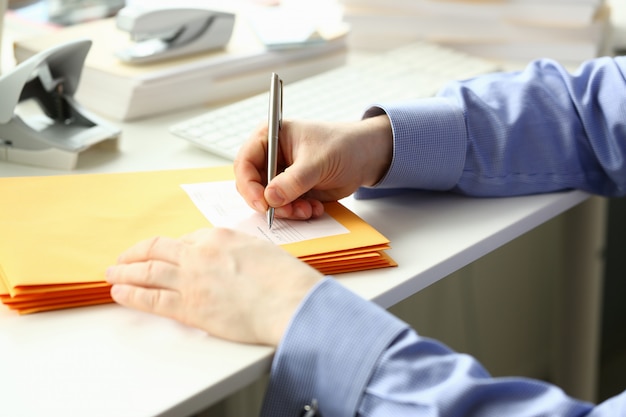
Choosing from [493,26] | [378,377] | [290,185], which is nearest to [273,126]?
[290,185]

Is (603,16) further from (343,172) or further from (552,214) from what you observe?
(343,172)

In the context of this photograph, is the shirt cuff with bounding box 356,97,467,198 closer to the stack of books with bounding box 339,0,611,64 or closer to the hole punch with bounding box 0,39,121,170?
the hole punch with bounding box 0,39,121,170

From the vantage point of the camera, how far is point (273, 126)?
2.82ft

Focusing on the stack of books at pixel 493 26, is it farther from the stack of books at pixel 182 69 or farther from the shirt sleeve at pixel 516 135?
the shirt sleeve at pixel 516 135

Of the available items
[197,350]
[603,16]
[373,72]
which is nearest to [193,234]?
[197,350]

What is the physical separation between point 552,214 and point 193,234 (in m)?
0.43

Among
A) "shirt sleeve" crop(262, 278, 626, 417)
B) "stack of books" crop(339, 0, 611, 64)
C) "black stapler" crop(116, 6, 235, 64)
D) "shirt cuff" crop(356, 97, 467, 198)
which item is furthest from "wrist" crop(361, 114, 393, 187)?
"stack of books" crop(339, 0, 611, 64)

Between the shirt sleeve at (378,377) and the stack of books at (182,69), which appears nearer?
the shirt sleeve at (378,377)

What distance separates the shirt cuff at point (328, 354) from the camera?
66cm

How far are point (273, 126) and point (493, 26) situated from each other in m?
0.68

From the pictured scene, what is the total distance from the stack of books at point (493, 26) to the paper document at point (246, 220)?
0.62 metres

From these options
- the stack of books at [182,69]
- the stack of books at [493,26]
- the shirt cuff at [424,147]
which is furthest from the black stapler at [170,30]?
the shirt cuff at [424,147]

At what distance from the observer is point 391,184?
951mm

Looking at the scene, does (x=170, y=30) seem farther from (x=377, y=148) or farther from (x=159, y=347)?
(x=159, y=347)
